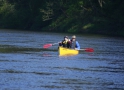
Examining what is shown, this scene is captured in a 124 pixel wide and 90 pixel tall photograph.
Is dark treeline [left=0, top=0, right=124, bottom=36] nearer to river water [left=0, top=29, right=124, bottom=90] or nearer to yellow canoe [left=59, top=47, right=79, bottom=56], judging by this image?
yellow canoe [left=59, top=47, right=79, bottom=56]

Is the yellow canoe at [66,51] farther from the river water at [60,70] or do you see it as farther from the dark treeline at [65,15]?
the dark treeline at [65,15]

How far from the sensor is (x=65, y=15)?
106125 mm

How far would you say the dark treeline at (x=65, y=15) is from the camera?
89.1 m

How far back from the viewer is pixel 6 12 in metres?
128

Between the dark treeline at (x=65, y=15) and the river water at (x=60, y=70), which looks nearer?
the river water at (x=60, y=70)

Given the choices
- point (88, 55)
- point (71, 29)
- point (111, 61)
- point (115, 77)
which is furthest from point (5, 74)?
point (71, 29)

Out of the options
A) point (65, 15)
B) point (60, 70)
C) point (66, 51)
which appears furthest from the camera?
point (65, 15)

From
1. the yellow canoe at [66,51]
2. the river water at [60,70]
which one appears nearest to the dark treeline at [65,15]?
the yellow canoe at [66,51]

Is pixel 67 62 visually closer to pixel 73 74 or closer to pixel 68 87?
pixel 73 74

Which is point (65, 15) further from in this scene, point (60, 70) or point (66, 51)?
point (60, 70)

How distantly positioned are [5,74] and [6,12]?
319 ft

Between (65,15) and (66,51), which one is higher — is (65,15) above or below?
above

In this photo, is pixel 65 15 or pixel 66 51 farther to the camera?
pixel 65 15

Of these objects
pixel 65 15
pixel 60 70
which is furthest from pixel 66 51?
pixel 65 15
